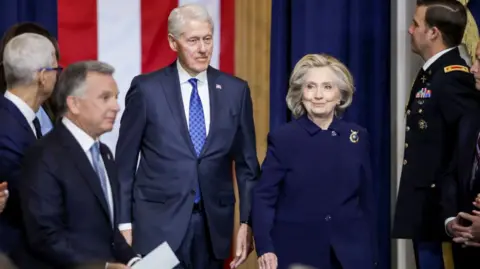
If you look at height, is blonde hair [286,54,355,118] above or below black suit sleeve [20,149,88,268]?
above

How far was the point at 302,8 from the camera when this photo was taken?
15.9ft

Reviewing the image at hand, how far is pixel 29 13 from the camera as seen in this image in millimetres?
4703

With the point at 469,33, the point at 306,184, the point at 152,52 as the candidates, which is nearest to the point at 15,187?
the point at 306,184

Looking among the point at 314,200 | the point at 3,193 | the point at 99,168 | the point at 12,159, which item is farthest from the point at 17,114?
the point at 314,200

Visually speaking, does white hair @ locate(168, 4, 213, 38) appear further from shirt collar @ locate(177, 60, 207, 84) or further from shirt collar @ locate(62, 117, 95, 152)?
shirt collar @ locate(62, 117, 95, 152)

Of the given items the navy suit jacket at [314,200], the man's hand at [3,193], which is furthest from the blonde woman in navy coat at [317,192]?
the man's hand at [3,193]

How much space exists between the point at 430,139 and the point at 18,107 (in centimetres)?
174

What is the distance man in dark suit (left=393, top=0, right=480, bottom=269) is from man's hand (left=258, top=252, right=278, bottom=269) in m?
0.81

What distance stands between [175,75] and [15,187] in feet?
2.93

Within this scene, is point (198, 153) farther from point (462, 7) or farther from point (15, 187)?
point (462, 7)

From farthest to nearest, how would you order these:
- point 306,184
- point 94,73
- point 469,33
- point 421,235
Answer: point 469,33 → point 421,235 → point 306,184 → point 94,73

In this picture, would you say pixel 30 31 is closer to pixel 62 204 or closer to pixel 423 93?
pixel 62 204

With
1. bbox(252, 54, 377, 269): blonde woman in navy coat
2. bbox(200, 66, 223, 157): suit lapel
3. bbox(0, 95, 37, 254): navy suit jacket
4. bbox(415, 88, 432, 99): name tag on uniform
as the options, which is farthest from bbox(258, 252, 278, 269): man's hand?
bbox(415, 88, 432, 99): name tag on uniform

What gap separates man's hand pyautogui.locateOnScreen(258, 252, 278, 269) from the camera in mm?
3672
